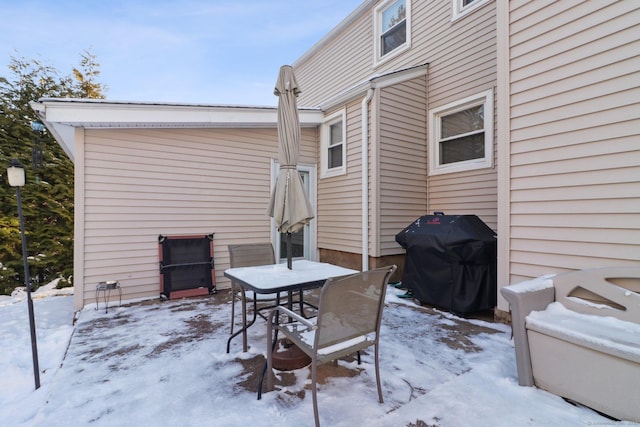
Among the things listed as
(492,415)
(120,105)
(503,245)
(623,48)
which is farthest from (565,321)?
(120,105)

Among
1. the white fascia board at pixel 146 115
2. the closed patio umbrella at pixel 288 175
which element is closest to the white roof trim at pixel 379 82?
the white fascia board at pixel 146 115

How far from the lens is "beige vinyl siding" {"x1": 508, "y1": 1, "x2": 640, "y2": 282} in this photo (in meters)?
2.50

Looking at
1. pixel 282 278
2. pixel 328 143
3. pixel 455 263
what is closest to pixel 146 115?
pixel 328 143

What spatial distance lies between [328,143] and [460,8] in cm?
336

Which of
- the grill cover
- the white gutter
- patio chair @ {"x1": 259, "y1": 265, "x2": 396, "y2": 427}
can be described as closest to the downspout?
the white gutter

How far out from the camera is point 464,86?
517 cm

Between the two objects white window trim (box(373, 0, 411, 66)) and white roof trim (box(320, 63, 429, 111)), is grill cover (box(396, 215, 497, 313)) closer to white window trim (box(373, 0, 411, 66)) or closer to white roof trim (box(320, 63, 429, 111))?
white roof trim (box(320, 63, 429, 111))

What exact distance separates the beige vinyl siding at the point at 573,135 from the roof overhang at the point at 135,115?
376 centimetres

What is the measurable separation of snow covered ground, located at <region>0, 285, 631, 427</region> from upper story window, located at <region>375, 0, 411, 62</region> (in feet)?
19.0

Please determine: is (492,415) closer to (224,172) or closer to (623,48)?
(623,48)

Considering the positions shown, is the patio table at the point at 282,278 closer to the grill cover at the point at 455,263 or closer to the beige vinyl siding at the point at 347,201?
the grill cover at the point at 455,263

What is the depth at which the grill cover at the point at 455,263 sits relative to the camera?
3.72m

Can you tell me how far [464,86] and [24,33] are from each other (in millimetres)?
8910

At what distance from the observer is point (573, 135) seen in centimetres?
281
